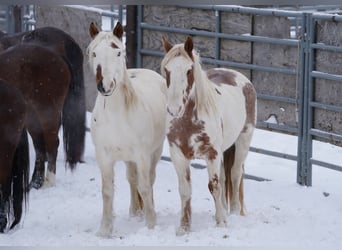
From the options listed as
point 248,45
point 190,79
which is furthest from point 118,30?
point 248,45

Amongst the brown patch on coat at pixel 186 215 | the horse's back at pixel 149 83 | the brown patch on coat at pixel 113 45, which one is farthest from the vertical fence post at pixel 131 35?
the brown patch on coat at pixel 186 215

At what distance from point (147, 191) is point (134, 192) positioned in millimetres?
191

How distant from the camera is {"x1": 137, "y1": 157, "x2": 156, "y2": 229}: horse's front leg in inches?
127

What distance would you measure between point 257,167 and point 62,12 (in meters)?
1.11

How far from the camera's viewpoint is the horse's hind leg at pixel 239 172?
347 centimetres

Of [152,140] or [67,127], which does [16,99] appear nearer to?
[67,127]

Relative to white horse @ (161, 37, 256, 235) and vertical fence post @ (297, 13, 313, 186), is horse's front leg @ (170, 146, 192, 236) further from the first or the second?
vertical fence post @ (297, 13, 313, 186)

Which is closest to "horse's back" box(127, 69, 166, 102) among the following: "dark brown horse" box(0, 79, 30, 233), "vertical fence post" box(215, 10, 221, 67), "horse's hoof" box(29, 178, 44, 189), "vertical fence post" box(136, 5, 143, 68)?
"vertical fence post" box(136, 5, 143, 68)

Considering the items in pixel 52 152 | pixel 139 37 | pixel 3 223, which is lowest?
pixel 3 223

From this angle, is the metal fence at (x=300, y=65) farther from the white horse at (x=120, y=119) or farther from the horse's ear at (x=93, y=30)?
the horse's ear at (x=93, y=30)

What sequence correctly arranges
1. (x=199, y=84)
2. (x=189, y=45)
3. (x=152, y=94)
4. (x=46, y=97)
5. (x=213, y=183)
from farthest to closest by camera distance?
(x=46, y=97) < (x=152, y=94) < (x=213, y=183) < (x=199, y=84) < (x=189, y=45)

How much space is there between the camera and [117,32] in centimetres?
304

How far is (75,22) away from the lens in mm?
3510

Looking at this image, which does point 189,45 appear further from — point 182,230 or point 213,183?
point 182,230
